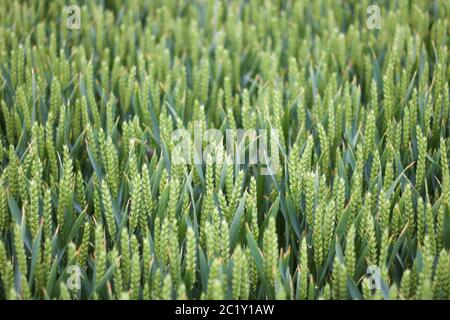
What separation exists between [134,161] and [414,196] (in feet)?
2.54

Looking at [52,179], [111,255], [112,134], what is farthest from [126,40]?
[111,255]

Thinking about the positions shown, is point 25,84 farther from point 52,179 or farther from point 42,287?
point 42,287

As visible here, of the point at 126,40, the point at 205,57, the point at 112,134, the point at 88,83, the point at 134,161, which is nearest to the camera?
the point at 134,161

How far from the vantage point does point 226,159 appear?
64.6 inches

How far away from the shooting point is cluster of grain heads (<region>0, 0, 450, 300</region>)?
4.73ft

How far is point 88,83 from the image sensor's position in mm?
2258

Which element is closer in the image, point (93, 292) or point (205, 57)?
point (93, 292)

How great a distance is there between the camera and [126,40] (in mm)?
2795

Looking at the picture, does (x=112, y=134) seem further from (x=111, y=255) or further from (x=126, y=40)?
(x=126, y=40)

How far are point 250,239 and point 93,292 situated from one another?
0.37 metres

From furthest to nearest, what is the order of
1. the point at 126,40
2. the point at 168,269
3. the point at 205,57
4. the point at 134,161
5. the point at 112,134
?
1. the point at 126,40
2. the point at 205,57
3. the point at 112,134
4. the point at 134,161
5. the point at 168,269

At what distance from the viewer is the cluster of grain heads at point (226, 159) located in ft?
4.73

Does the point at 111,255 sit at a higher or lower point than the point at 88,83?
lower
